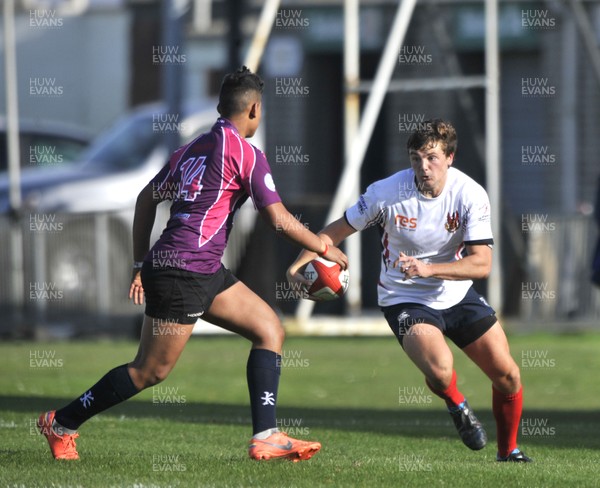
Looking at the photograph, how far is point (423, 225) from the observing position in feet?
27.7

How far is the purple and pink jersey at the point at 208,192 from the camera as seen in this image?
7781 mm

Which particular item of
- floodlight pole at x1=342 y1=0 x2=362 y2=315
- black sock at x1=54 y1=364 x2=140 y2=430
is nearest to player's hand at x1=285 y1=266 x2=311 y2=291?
black sock at x1=54 y1=364 x2=140 y2=430

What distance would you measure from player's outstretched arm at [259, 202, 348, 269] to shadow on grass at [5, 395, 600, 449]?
270cm

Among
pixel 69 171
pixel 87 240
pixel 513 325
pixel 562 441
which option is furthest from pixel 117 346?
pixel 562 441

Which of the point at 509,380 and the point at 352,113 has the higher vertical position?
the point at 352,113

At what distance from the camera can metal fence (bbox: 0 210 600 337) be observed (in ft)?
67.9

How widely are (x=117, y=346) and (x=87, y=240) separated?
113 inches

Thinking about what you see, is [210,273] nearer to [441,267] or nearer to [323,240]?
[323,240]

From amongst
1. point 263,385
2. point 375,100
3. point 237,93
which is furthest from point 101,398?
point 375,100

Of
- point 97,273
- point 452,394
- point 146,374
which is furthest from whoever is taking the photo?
point 97,273

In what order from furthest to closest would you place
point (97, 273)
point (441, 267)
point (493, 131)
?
point (97, 273)
point (493, 131)
point (441, 267)

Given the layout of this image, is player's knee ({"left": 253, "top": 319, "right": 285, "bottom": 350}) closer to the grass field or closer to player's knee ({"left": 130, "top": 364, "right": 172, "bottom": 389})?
player's knee ({"left": 130, "top": 364, "right": 172, "bottom": 389})

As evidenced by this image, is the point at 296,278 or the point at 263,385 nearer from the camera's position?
the point at 263,385

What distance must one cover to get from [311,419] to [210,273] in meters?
3.85
